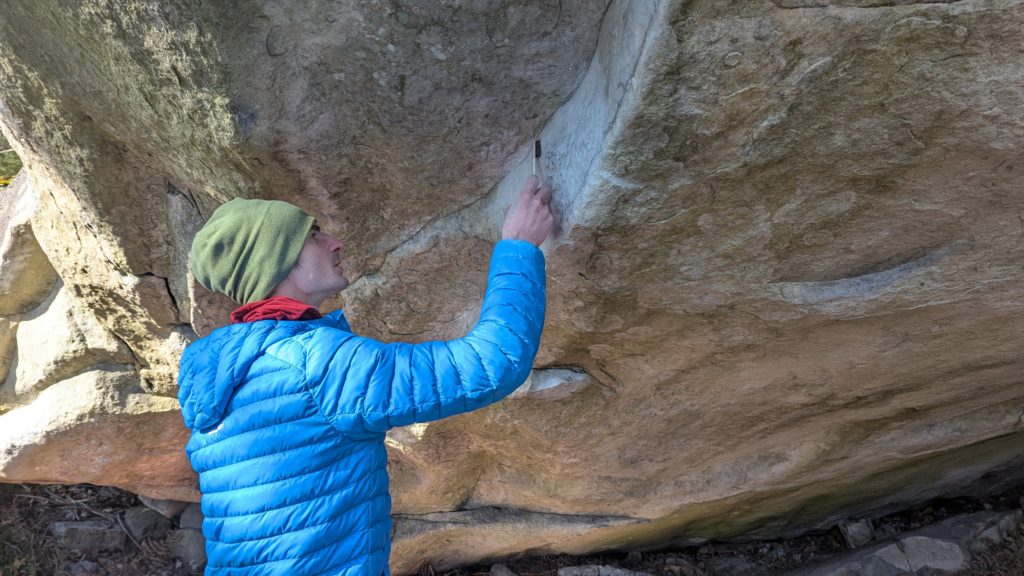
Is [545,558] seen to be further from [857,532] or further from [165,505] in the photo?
[165,505]

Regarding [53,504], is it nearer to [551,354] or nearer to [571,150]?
[551,354]

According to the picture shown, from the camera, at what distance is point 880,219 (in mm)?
2004

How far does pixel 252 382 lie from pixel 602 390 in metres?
1.36

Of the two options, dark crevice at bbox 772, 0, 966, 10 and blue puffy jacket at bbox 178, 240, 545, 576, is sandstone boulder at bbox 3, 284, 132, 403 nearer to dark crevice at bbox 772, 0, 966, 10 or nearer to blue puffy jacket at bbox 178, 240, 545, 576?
blue puffy jacket at bbox 178, 240, 545, 576

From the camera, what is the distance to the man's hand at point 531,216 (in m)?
1.98

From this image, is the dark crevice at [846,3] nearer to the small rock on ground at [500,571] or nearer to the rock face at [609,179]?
the rock face at [609,179]

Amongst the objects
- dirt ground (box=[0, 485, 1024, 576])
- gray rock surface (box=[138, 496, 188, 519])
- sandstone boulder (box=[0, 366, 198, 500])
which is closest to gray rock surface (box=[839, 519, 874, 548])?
dirt ground (box=[0, 485, 1024, 576])

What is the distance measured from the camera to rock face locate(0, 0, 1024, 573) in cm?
167

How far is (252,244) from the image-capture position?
191 cm

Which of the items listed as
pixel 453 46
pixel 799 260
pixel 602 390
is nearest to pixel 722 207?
pixel 799 260

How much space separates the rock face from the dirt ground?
1.10m

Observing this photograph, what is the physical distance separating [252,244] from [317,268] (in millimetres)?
172

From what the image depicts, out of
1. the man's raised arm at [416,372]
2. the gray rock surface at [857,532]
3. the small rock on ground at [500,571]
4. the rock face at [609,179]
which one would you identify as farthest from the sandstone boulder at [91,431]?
the gray rock surface at [857,532]

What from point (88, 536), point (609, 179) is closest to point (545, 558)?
point (88, 536)
